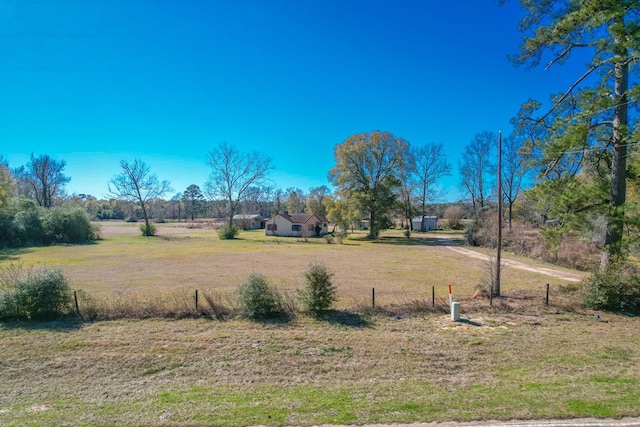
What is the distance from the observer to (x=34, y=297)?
27.5 ft

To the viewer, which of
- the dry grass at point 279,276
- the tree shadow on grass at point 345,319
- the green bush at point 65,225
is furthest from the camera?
the green bush at point 65,225

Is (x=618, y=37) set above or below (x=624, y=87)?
above

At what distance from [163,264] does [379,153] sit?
31199 millimetres

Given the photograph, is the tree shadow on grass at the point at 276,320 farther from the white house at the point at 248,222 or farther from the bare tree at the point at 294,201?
the bare tree at the point at 294,201

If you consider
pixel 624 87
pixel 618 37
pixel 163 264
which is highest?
pixel 618 37

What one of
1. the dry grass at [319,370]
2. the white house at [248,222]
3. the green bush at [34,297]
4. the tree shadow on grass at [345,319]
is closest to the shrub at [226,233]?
the white house at [248,222]

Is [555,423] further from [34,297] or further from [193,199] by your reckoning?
[193,199]

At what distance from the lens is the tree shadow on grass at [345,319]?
826cm

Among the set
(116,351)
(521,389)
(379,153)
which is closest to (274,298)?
(116,351)

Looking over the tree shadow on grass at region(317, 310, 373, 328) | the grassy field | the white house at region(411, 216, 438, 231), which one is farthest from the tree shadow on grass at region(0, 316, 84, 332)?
the white house at region(411, 216, 438, 231)

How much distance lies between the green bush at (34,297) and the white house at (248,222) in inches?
2079

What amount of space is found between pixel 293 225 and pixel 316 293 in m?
39.0

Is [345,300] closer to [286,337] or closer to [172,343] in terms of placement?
[286,337]

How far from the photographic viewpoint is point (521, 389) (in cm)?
494
